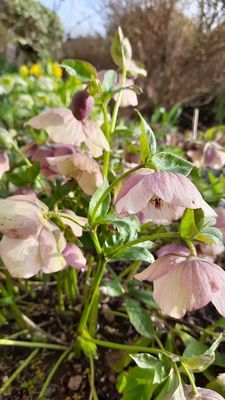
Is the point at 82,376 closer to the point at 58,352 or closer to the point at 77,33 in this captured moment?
the point at 58,352

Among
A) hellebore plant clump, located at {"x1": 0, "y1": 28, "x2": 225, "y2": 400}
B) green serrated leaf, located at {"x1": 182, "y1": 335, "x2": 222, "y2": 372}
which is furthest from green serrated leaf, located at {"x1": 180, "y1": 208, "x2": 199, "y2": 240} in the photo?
green serrated leaf, located at {"x1": 182, "y1": 335, "x2": 222, "y2": 372}

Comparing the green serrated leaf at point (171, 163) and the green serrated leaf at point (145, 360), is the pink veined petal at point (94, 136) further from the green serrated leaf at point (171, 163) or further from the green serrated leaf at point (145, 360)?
the green serrated leaf at point (145, 360)

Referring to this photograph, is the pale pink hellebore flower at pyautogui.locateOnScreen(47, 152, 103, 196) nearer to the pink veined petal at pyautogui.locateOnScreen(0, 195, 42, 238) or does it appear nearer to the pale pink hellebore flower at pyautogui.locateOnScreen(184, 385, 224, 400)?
the pink veined petal at pyautogui.locateOnScreen(0, 195, 42, 238)

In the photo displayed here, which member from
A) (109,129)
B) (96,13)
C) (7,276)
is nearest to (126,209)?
(109,129)

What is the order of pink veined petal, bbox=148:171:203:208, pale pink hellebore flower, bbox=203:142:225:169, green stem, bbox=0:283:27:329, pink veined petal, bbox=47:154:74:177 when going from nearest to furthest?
1. pink veined petal, bbox=148:171:203:208
2. pink veined petal, bbox=47:154:74:177
3. green stem, bbox=0:283:27:329
4. pale pink hellebore flower, bbox=203:142:225:169

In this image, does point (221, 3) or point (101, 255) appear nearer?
point (101, 255)

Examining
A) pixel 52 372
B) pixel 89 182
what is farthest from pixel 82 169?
pixel 52 372

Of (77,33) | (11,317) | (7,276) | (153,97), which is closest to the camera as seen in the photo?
(7,276)
